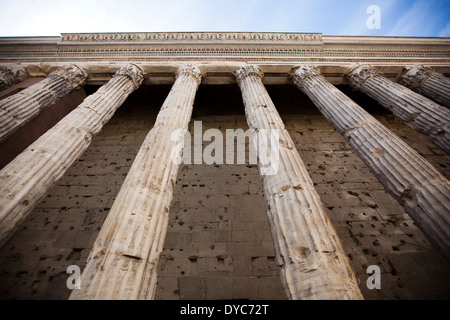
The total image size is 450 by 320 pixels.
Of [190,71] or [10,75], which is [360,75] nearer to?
[190,71]

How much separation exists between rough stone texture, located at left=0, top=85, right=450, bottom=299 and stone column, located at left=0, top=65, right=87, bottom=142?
2.14 m

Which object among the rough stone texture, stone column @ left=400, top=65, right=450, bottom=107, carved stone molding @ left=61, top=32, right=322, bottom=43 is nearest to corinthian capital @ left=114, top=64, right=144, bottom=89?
carved stone molding @ left=61, top=32, right=322, bottom=43

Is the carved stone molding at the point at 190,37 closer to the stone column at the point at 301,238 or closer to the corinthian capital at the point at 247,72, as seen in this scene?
the corinthian capital at the point at 247,72

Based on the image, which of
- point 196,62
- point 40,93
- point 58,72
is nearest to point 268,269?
point 196,62

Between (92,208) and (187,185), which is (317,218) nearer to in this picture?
(187,185)

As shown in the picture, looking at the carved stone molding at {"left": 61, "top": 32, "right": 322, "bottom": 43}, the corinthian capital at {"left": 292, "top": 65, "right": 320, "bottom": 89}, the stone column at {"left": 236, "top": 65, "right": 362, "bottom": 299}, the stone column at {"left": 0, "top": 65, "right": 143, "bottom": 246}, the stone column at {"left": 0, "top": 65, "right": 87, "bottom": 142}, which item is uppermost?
the carved stone molding at {"left": 61, "top": 32, "right": 322, "bottom": 43}

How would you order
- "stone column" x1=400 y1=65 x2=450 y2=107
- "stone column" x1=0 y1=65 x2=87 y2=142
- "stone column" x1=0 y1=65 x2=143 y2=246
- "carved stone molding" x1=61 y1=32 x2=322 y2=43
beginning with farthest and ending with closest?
"carved stone molding" x1=61 y1=32 x2=322 y2=43
"stone column" x1=400 y1=65 x2=450 y2=107
"stone column" x1=0 y1=65 x2=87 y2=142
"stone column" x1=0 y1=65 x2=143 y2=246

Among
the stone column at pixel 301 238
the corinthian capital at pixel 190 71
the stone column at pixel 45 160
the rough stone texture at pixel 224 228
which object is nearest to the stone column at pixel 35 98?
the stone column at pixel 45 160

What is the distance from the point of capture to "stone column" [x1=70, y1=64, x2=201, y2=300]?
2.29m

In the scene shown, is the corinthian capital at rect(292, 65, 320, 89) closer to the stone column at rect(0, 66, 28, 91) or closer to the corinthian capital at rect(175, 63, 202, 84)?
the corinthian capital at rect(175, 63, 202, 84)

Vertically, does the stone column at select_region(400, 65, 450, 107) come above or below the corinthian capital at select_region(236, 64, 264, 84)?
below

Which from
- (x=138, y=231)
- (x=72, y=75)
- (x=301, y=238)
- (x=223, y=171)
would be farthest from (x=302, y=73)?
(x=72, y=75)

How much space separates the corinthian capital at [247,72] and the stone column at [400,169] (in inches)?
80.5

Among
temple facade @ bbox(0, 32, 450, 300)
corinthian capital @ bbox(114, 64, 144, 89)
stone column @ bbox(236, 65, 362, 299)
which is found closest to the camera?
stone column @ bbox(236, 65, 362, 299)
